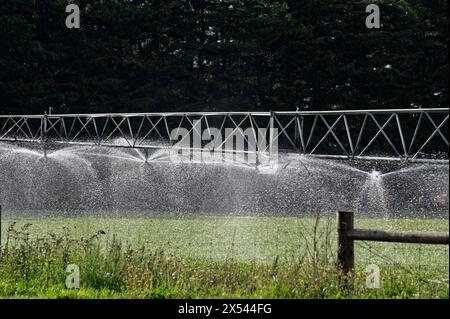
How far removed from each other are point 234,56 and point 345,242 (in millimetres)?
31941

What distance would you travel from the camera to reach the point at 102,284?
11.1 metres

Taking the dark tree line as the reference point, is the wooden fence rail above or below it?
below

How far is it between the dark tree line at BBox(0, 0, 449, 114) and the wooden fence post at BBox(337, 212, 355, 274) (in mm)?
29298

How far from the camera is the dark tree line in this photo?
39.1 m

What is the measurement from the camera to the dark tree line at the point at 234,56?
39.1 m

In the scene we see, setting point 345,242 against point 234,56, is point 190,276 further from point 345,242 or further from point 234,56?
point 234,56

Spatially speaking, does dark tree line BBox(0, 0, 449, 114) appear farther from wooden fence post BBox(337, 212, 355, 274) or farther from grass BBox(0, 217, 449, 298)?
wooden fence post BBox(337, 212, 355, 274)

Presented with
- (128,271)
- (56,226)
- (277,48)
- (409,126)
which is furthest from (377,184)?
(128,271)

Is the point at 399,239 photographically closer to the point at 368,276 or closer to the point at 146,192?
the point at 368,276

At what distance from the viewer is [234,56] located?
4147 centimetres

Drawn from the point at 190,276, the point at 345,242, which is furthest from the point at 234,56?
the point at 345,242

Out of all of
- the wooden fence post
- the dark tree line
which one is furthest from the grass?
→ the dark tree line
